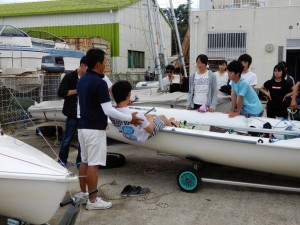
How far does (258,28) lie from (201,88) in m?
7.62

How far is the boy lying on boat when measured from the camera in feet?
14.0

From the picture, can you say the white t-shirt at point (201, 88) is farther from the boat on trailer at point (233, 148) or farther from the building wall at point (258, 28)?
the building wall at point (258, 28)

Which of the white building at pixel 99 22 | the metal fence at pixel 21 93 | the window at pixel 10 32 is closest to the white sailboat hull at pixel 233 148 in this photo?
the metal fence at pixel 21 93

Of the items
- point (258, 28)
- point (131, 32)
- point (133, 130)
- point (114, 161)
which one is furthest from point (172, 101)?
point (131, 32)

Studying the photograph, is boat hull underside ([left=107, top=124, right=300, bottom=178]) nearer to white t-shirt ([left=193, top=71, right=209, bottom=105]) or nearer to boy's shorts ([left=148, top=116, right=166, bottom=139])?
boy's shorts ([left=148, top=116, right=166, bottom=139])

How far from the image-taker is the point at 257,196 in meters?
4.50

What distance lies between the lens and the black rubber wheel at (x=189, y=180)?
15.0 feet

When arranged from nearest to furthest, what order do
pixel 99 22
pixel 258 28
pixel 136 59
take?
pixel 258 28, pixel 99 22, pixel 136 59

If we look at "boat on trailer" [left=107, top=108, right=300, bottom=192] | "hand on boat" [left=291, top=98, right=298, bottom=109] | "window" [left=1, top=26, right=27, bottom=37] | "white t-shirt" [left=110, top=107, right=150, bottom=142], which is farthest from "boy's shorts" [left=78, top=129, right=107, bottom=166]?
"window" [left=1, top=26, right=27, bottom=37]

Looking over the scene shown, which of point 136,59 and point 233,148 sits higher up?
point 136,59

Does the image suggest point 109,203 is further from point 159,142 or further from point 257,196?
point 257,196

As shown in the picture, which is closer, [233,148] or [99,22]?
[233,148]

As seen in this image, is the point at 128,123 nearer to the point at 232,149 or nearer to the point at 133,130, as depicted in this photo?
the point at 133,130

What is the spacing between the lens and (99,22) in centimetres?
2281
